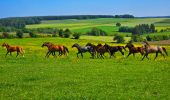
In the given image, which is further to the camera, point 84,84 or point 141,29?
point 141,29

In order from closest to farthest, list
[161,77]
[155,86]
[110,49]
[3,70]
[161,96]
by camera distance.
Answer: [161,96], [155,86], [161,77], [3,70], [110,49]

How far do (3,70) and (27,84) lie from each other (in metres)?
7.58

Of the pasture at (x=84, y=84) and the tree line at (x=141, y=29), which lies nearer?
the pasture at (x=84, y=84)

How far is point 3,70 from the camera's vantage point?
1070 inches

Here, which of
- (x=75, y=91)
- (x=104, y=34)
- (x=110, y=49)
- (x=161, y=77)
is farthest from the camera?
(x=104, y=34)

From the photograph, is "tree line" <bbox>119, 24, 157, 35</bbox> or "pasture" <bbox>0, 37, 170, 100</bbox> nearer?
"pasture" <bbox>0, 37, 170, 100</bbox>

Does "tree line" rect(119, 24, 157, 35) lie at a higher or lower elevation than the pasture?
lower

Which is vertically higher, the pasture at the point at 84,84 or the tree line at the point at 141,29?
the pasture at the point at 84,84

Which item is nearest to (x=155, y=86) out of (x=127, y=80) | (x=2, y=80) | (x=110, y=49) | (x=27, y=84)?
(x=127, y=80)

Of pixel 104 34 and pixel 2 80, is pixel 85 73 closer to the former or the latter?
pixel 2 80

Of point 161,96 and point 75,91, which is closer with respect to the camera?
point 161,96

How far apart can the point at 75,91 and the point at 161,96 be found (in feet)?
13.0

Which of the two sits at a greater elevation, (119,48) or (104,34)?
(119,48)

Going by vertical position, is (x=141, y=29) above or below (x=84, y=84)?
below
